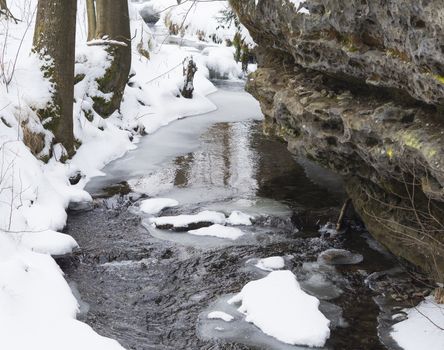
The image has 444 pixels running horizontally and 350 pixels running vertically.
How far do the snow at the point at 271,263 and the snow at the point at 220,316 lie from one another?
112 centimetres

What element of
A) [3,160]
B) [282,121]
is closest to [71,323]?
[3,160]

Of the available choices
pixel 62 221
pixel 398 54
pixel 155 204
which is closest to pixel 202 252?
pixel 155 204

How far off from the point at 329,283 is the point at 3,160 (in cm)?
Answer: 420

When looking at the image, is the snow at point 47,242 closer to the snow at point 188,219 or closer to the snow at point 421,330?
the snow at point 188,219

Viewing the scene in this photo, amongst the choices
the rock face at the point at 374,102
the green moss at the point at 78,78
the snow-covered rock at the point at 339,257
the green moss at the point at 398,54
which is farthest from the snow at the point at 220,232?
the green moss at the point at 78,78

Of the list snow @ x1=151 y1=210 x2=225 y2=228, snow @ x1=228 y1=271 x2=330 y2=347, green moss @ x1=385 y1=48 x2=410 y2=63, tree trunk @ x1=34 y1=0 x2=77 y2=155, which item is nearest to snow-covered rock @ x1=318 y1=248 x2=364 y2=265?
snow @ x1=228 y1=271 x2=330 y2=347

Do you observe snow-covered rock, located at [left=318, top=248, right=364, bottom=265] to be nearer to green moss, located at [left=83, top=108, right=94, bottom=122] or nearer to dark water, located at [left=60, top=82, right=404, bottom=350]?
dark water, located at [left=60, top=82, right=404, bottom=350]

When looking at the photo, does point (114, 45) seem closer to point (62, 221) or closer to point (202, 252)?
point (62, 221)

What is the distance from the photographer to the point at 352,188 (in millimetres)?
7430

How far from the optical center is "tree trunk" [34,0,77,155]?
9.00 metres

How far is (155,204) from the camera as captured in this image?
796 centimetres

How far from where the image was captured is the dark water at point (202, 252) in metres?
4.98

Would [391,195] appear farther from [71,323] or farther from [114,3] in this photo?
→ [114,3]

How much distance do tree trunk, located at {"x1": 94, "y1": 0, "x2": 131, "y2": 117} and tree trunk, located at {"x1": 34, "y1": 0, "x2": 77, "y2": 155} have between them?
2.54 m
